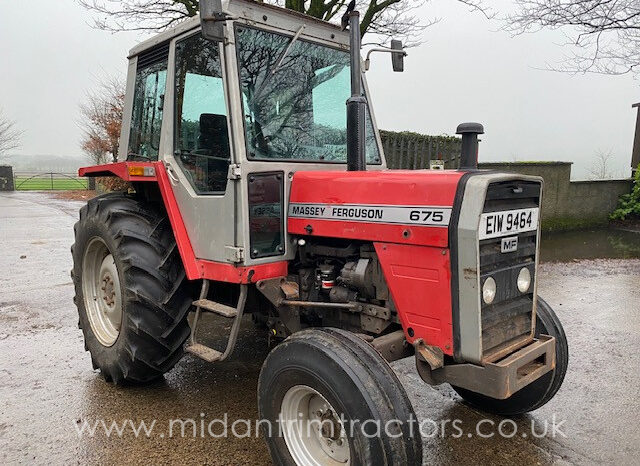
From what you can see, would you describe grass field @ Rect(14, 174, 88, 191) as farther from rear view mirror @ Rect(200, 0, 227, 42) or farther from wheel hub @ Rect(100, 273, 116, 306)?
rear view mirror @ Rect(200, 0, 227, 42)

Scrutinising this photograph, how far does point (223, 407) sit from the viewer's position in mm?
3312

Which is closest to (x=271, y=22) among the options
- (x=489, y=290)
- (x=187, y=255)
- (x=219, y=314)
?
(x=187, y=255)

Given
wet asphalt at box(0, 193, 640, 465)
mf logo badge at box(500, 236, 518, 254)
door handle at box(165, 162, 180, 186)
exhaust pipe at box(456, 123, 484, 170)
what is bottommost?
wet asphalt at box(0, 193, 640, 465)

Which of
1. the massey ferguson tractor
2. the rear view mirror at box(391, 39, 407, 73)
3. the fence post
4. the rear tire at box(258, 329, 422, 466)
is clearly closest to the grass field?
the fence post

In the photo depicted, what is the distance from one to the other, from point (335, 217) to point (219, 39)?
1178 millimetres

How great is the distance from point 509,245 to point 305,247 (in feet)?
4.04

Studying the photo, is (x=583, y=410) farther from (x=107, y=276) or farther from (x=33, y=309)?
(x=33, y=309)

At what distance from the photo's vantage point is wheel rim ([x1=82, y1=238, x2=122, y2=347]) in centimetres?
375

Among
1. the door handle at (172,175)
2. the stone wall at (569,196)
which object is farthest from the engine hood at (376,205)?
the stone wall at (569,196)

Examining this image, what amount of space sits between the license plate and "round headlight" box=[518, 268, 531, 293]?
0.23 metres

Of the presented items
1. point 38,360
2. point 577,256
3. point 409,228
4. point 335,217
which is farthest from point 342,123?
point 577,256

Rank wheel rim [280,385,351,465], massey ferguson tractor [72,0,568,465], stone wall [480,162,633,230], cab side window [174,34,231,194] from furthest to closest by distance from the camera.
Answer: stone wall [480,162,633,230] → cab side window [174,34,231,194] → wheel rim [280,385,351,465] → massey ferguson tractor [72,0,568,465]

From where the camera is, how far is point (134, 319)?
3.21m

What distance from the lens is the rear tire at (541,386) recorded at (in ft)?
9.76
